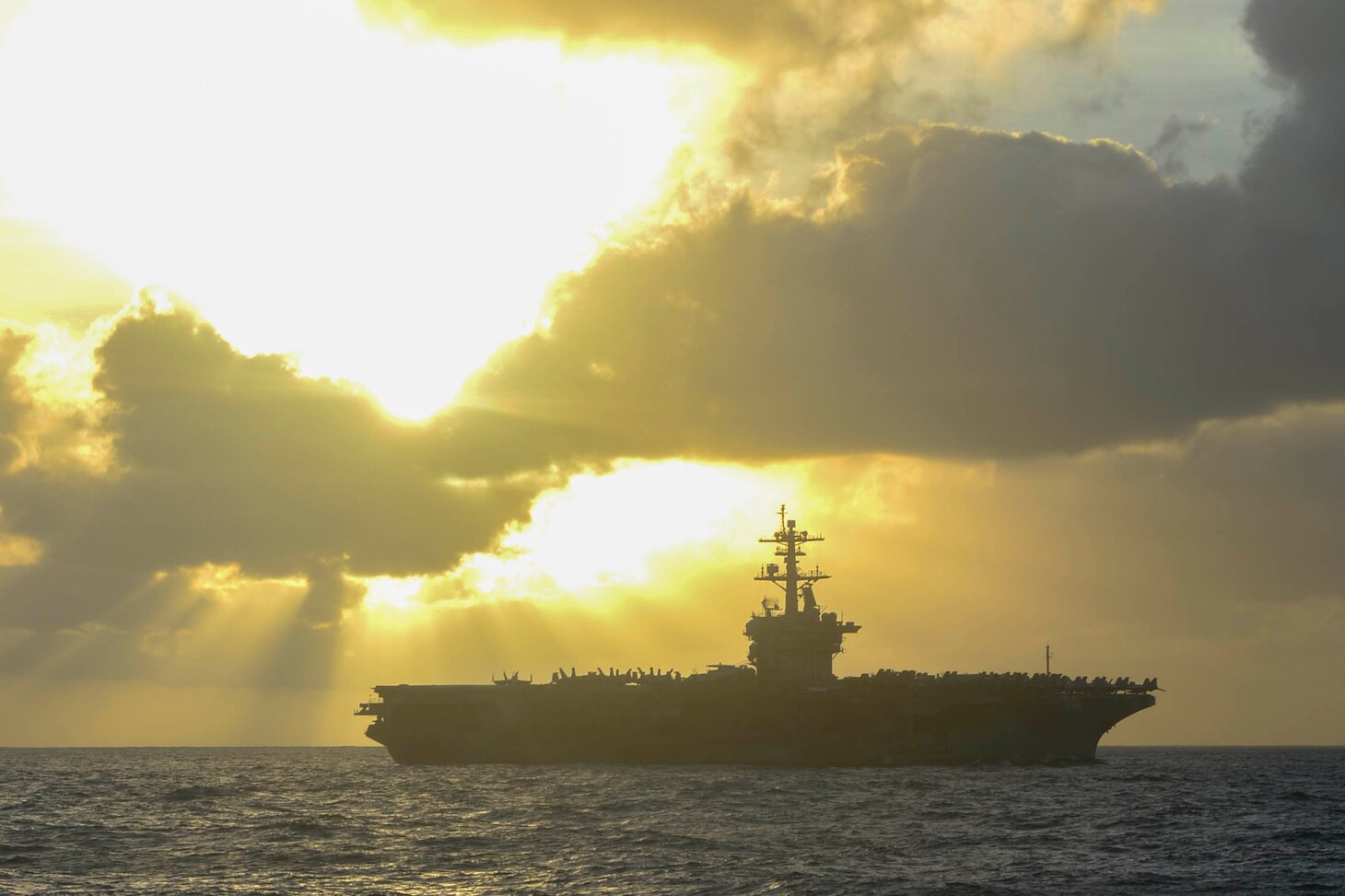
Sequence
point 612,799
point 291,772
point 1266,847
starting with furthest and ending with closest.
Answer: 1. point 291,772
2. point 612,799
3. point 1266,847

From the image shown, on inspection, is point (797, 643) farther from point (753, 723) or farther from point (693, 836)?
point (693, 836)

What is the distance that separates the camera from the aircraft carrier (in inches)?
2601

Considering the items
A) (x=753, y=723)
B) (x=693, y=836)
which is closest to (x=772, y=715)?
(x=753, y=723)

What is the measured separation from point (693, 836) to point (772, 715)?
81.6ft

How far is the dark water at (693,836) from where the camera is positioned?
34.9 metres

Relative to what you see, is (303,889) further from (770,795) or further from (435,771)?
(435,771)

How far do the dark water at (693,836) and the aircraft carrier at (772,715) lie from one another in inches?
74.4

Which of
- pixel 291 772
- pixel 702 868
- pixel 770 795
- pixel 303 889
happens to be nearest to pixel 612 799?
pixel 770 795

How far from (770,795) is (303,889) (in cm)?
2310

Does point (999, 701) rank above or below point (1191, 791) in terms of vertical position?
above

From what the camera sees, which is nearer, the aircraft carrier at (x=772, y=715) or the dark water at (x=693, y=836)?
the dark water at (x=693, y=836)

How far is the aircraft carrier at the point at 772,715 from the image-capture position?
66.1 meters

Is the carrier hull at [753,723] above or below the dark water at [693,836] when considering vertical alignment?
above

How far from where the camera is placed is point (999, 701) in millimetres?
65938
